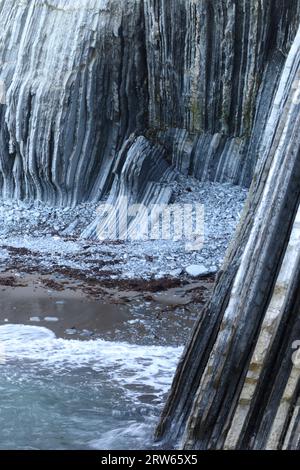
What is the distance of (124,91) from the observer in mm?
12672

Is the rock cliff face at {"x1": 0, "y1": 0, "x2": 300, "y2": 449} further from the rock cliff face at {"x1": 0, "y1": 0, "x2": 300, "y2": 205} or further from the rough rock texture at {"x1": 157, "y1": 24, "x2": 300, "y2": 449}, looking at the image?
the rough rock texture at {"x1": 157, "y1": 24, "x2": 300, "y2": 449}

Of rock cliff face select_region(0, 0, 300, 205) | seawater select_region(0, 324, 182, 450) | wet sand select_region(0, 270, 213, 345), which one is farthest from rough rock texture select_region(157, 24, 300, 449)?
rock cliff face select_region(0, 0, 300, 205)

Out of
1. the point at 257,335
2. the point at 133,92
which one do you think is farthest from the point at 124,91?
the point at 257,335

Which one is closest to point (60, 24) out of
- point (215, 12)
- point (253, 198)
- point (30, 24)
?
point (30, 24)

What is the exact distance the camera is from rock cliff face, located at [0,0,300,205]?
465 inches

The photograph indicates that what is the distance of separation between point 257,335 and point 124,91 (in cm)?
915

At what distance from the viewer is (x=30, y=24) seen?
1320 cm

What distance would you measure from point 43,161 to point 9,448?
8.49 metres

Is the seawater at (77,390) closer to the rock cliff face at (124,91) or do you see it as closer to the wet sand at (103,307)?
the wet sand at (103,307)

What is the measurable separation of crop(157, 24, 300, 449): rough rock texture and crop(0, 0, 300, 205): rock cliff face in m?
7.48

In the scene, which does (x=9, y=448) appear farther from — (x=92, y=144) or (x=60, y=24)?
(x=60, y=24)

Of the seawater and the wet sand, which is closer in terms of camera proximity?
the seawater

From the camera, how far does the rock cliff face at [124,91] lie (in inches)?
465

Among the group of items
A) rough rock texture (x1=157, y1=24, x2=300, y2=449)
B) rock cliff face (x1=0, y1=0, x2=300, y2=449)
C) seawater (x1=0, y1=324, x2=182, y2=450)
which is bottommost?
seawater (x1=0, y1=324, x2=182, y2=450)
